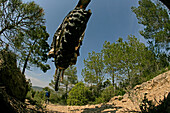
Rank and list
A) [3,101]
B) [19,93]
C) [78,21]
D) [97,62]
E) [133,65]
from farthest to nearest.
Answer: [97,62] < [133,65] < [19,93] < [3,101] < [78,21]

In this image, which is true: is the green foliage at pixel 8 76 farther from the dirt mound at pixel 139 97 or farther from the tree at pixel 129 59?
the tree at pixel 129 59

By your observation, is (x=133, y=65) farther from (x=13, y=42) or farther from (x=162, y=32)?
(x=13, y=42)

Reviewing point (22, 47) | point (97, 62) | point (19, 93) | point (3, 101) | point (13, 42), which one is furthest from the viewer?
point (97, 62)

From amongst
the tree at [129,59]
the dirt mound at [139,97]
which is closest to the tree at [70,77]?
the tree at [129,59]

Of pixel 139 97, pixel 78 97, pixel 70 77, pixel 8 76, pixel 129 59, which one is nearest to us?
pixel 8 76

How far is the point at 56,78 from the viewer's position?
55 cm

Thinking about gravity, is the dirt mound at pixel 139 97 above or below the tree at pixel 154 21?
below

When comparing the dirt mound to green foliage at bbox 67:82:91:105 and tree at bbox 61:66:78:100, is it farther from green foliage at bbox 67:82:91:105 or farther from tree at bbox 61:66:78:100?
tree at bbox 61:66:78:100

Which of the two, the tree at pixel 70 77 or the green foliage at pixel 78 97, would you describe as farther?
the tree at pixel 70 77

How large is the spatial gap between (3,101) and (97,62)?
18249 millimetres

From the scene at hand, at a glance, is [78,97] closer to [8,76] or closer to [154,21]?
[8,76]

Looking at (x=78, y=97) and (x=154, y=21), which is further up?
(x=154, y=21)

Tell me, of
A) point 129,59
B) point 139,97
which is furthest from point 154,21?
point 139,97

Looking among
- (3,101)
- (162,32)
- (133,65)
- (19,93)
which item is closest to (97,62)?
(133,65)
